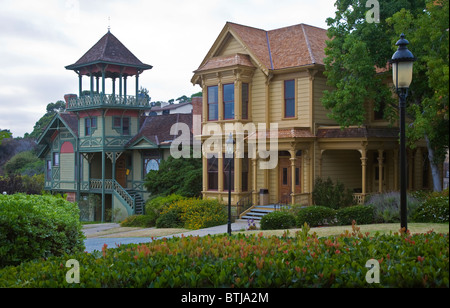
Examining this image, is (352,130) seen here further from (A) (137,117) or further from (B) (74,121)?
(B) (74,121)

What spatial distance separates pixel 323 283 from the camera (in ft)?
21.4

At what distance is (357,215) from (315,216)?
160cm

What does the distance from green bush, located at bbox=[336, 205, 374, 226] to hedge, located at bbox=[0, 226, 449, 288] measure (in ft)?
35.5

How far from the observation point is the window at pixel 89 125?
3834 centimetres

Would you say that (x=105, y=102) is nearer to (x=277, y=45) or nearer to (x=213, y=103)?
(x=213, y=103)

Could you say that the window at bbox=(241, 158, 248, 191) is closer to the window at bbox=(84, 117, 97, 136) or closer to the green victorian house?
the green victorian house

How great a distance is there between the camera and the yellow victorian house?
25.1 meters

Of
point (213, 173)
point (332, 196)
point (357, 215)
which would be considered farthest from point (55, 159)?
point (357, 215)

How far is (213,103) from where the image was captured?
28.2 metres

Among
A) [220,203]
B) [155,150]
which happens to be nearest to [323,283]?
[220,203]

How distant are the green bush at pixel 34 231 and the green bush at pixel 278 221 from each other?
9.29 meters

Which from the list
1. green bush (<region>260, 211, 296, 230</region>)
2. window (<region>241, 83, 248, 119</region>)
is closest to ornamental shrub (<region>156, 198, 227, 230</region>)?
green bush (<region>260, 211, 296, 230</region>)
